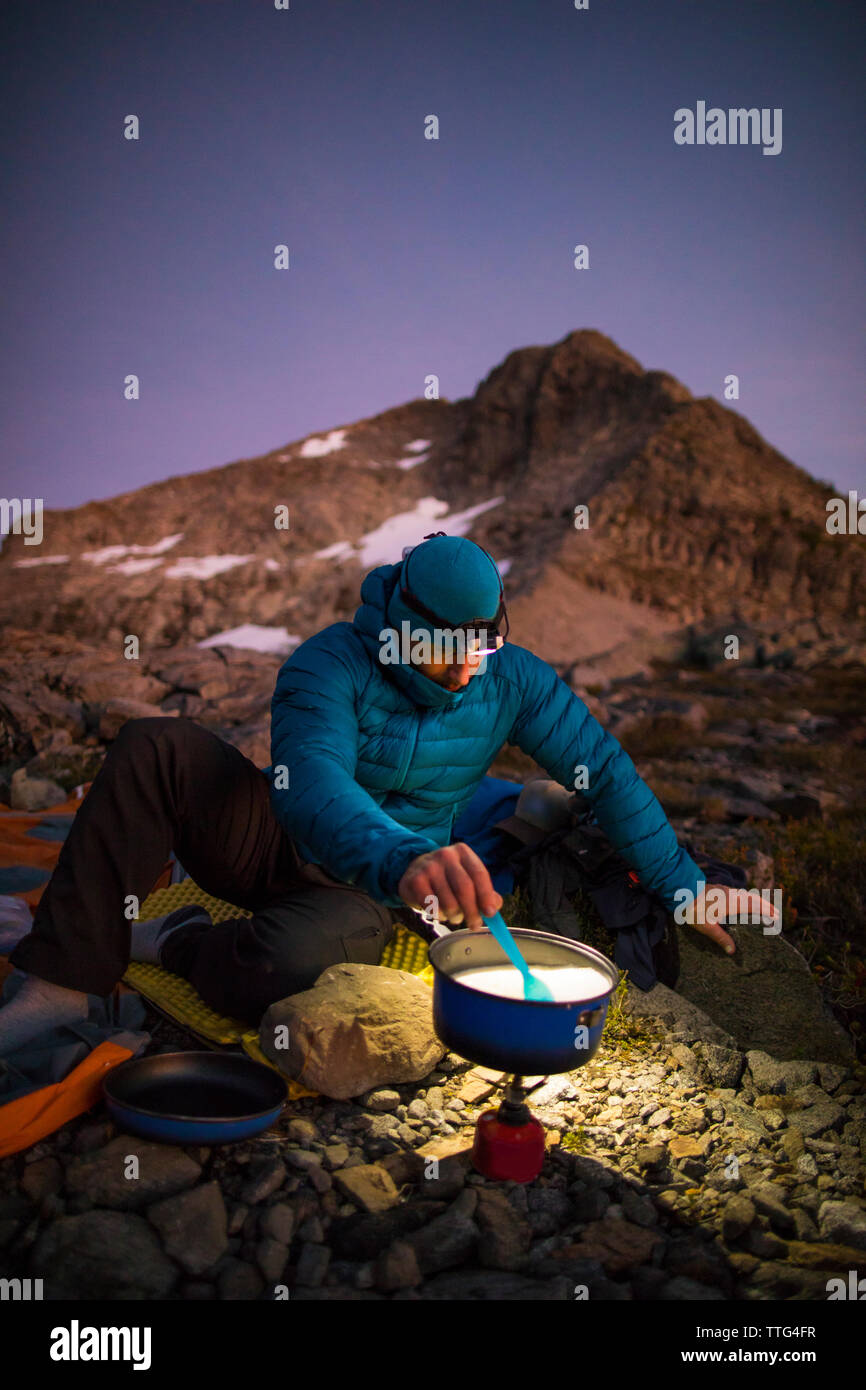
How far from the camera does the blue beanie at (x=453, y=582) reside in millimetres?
2340

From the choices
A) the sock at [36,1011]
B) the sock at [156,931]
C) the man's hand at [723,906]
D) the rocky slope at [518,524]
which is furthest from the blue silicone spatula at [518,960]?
the rocky slope at [518,524]

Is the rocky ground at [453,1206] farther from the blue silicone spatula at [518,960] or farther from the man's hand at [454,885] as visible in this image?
the man's hand at [454,885]

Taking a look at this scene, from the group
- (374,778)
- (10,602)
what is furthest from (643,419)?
(374,778)

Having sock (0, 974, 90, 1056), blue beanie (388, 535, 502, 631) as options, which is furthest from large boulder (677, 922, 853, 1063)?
sock (0, 974, 90, 1056)

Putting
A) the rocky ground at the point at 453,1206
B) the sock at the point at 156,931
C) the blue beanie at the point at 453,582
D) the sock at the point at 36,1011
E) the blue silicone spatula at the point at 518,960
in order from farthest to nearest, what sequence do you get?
the sock at the point at 156,931 < the blue beanie at the point at 453,582 < the sock at the point at 36,1011 < the blue silicone spatula at the point at 518,960 < the rocky ground at the point at 453,1206

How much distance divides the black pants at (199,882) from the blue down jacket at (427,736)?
0.14 m

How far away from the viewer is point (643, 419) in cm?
2519

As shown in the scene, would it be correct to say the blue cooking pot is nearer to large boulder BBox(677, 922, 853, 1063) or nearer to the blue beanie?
the blue beanie

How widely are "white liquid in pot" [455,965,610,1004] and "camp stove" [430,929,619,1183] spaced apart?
0.04ft

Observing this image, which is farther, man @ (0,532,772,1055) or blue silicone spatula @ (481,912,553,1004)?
man @ (0,532,772,1055)

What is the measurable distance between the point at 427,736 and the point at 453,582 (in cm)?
53

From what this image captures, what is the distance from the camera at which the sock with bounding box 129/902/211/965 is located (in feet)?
8.85

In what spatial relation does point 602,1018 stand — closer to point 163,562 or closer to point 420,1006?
point 420,1006
